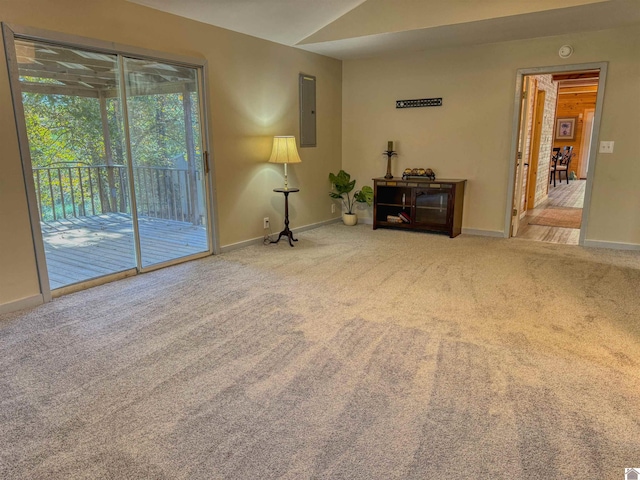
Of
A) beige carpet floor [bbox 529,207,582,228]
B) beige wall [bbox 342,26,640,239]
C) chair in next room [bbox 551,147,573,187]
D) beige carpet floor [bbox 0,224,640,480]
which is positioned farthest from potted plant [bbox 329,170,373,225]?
chair in next room [bbox 551,147,573,187]

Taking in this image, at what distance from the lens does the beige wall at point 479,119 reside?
4574 millimetres

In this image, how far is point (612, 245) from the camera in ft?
15.9

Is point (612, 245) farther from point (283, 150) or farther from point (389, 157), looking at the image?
point (283, 150)

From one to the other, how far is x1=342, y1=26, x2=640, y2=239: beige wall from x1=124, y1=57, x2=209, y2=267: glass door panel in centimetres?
274

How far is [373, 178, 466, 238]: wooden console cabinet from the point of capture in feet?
17.7

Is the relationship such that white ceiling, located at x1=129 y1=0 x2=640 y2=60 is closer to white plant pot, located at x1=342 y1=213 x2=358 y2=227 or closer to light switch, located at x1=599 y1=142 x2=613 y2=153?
light switch, located at x1=599 y1=142 x2=613 y2=153

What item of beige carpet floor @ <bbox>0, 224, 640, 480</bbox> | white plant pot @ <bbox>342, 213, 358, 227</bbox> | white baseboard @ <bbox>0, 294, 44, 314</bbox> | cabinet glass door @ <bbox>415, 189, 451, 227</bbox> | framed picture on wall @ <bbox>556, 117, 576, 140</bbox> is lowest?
beige carpet floor @ <bbox>0, 224, 640, 480</bbox>

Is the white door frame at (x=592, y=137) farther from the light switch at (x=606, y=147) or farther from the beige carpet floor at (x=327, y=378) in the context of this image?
the beige carpet floor at (x=327, y=378)

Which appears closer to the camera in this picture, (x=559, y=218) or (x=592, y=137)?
(x=592, y=137)

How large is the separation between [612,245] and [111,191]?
5.35 metres

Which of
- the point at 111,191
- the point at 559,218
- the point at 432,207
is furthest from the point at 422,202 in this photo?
the point at 111,191

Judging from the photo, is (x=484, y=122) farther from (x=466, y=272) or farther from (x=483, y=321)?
(x=483, y=321)

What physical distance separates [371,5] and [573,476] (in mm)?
4445

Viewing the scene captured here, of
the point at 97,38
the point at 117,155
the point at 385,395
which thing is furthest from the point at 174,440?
the point at 97,38
